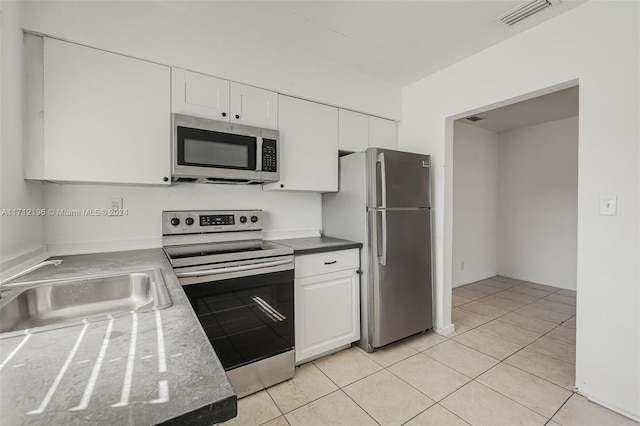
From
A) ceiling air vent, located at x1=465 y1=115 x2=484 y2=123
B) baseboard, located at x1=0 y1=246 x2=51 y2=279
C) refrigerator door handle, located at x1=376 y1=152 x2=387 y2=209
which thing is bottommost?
baseboard, located at x1=0 y1=246 x2=51 y2=279

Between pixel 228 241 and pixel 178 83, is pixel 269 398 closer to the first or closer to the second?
pixel 228 241

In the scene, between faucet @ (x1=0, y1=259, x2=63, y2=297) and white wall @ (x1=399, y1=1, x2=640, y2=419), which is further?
white wall @ (x1=399, y1=1, x2=640, y2=419)

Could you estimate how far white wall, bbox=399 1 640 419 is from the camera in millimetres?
1646

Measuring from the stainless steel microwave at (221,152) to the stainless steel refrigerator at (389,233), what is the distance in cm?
71

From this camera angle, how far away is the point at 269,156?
2195 millimetres

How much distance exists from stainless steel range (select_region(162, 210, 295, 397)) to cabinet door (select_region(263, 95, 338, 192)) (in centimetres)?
60

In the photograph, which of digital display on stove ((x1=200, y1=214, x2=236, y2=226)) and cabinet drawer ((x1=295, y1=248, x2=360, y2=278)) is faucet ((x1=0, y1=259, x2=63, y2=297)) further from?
cabinet drawer ((x1=295, y1=248, x2=360, y2=278))

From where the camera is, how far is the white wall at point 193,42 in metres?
1.62

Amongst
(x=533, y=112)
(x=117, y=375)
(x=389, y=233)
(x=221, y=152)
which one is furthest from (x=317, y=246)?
(x=533, y=112)

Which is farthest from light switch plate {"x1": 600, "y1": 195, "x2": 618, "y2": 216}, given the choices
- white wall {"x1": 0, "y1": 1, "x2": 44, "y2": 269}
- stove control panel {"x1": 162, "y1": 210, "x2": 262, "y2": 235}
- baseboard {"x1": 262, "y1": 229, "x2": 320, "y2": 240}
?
white wall {"x1": 0, "y1": 1, "x2": 44, "y2": 269}

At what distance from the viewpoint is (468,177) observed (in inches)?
173

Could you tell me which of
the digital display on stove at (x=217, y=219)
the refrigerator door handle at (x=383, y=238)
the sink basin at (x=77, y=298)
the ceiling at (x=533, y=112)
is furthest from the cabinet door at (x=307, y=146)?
the ceiling at (x=533, y=112)

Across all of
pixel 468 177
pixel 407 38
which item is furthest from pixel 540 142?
pixel 407 38

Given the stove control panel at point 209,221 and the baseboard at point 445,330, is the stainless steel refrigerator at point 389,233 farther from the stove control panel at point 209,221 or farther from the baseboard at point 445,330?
the stove control panel at point 209,221
